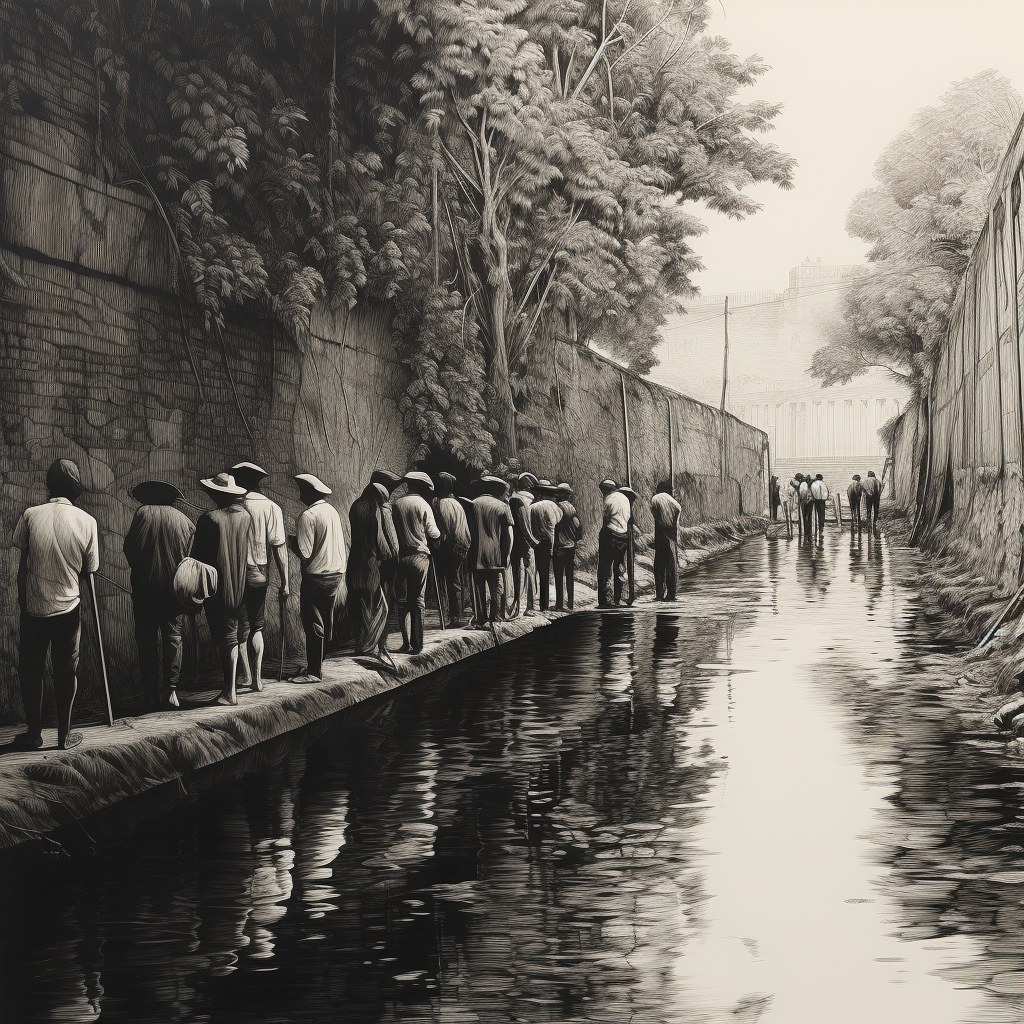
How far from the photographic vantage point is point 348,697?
11484 millimetres

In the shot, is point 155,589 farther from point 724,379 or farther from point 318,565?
point 724,379

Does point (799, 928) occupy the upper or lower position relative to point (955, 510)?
lower

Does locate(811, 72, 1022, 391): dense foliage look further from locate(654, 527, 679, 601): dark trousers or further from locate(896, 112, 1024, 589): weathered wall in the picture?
locate(654, 527, 679, 601): dark trousers

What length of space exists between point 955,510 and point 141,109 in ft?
52.9

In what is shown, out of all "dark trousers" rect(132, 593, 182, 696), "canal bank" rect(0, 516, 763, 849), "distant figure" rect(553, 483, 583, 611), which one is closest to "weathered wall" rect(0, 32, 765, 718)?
"dark trousers" rect(132, 593, 182, 696)

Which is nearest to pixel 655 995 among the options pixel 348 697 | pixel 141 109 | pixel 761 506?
pixel 348 697

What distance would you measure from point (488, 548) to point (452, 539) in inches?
25.2

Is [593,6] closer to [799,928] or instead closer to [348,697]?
[348,697]

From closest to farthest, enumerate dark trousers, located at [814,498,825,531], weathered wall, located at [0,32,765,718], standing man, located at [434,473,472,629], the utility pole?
1. weathered wall, located at [0,32,765,718]
2. standing man, located at [434,473,472,629]
3. dark trousers, located at [814,498,825,531]
4. the utility pole

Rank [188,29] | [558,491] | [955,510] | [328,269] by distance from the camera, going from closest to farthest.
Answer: [188,29], [328,269], [558,491], [955,510]

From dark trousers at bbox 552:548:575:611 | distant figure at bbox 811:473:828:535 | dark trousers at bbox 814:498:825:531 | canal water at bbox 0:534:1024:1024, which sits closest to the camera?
canal water at bbox 0:534:1024:1024

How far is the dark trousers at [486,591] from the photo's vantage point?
16422mm

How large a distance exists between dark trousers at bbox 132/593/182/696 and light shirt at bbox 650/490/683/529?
1027cm

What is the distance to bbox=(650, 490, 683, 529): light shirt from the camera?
776 inches
